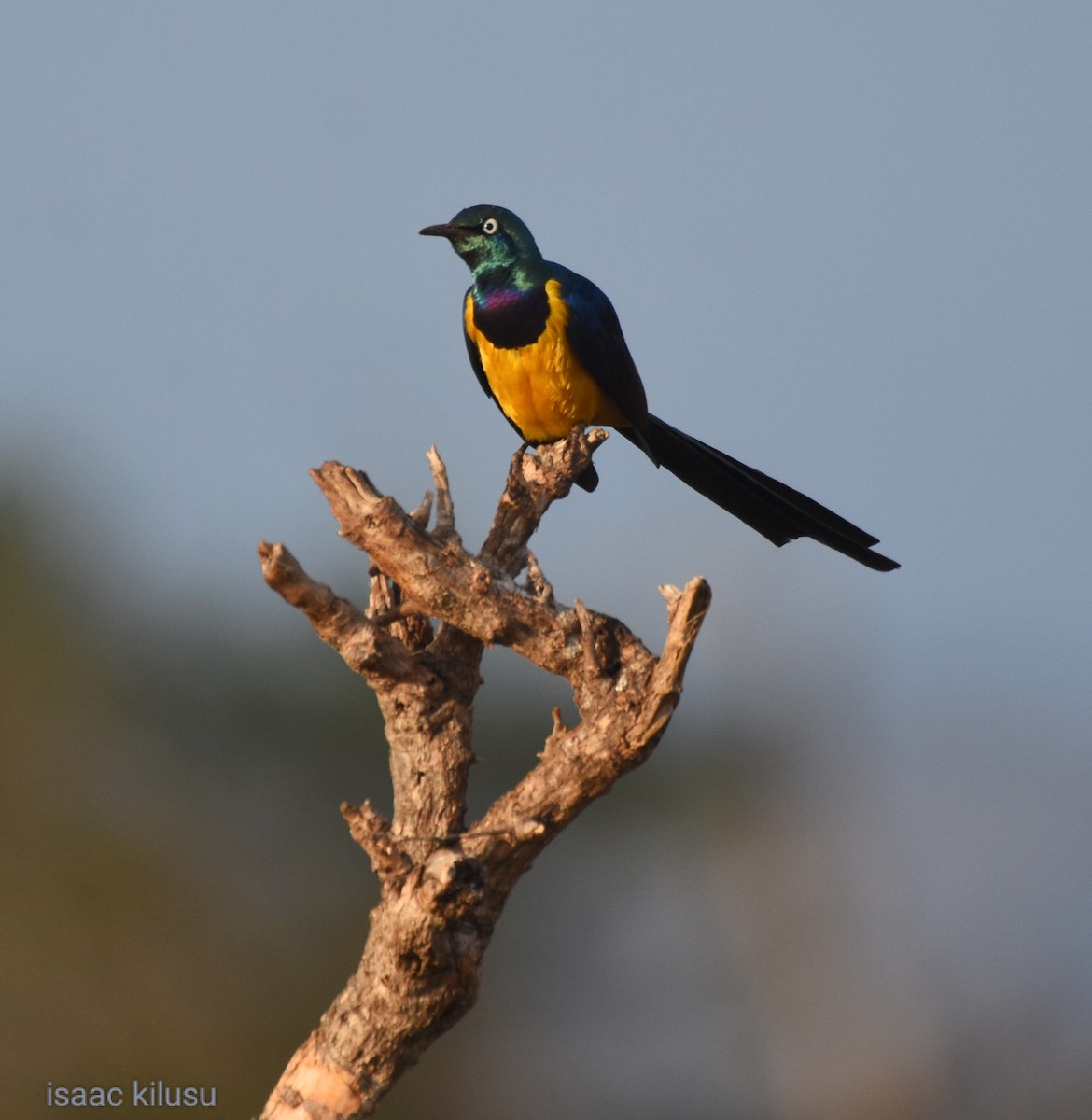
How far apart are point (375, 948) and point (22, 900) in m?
10.1

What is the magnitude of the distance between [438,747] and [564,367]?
7.84 feet

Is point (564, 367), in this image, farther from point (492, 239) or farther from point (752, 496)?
point (752, 496)

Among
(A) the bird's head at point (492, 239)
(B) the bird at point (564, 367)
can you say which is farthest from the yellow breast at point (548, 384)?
(A) the bird's head at point (492, 239)

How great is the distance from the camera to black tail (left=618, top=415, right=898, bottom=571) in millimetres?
6477

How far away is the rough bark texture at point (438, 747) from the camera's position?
4.57m

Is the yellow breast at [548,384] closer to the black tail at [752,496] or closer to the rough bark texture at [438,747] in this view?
the black tail at [752,496]

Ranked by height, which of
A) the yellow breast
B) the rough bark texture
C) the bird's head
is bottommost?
the rough bark texture

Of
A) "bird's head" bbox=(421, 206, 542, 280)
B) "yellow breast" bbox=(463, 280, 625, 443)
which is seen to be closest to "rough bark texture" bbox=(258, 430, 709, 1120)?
"yellow breast" bbox=(463, 280, 625, 443)

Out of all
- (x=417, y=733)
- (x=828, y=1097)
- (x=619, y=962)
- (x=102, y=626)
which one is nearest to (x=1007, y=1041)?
(x=828, y=1097)

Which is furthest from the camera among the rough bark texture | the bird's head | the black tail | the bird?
the bird's head

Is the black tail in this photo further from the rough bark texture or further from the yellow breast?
the rough bark texture

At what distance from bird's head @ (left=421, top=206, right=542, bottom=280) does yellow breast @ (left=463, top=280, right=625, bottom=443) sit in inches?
8.3

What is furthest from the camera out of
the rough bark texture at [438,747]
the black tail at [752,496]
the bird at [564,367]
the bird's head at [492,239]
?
the bird's head at [492,239]

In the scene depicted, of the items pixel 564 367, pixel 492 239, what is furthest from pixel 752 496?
pixel 492 239
